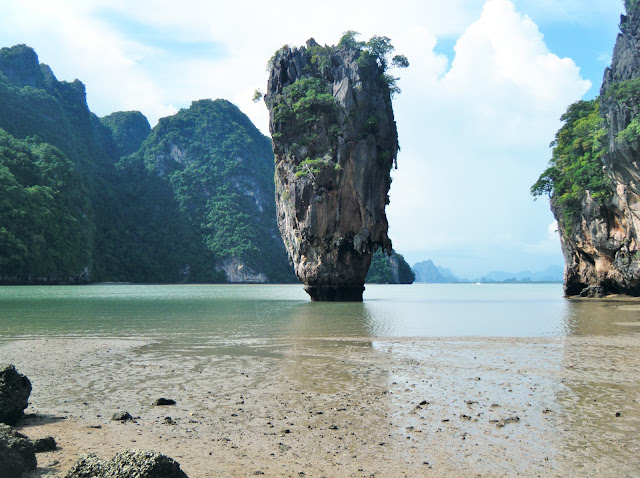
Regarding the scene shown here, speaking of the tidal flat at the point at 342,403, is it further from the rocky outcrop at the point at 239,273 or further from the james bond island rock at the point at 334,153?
the rocky outcrop at the point at 239,273

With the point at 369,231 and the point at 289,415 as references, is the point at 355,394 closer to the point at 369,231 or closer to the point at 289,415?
the point at 289,415

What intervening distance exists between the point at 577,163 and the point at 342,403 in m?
38.3

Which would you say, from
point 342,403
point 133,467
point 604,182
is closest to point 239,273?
point 604,182

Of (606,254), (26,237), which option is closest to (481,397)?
(606,254)

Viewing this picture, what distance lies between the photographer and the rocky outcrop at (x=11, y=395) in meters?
6.15

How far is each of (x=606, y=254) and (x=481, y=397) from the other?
3683 centimetres

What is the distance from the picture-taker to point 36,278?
73.7m

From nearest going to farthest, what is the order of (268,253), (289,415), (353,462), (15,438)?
(15,438) < (353,462) < (289,415) < (268,253)

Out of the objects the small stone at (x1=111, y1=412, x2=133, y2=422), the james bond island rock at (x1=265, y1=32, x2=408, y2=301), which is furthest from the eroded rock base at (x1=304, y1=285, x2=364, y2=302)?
the small stone at (x1=111, y1=412, x2=133, y2=422)

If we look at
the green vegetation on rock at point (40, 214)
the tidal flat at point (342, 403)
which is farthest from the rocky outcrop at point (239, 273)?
the tidal flat at point (342, 403)

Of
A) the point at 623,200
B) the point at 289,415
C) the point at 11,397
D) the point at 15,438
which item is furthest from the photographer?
the point at 623,200

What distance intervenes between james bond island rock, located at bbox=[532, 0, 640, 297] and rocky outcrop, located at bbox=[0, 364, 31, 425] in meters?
30.8

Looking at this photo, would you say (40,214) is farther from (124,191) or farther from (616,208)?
(616,208)

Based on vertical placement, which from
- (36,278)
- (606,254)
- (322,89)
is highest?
(322,89)
